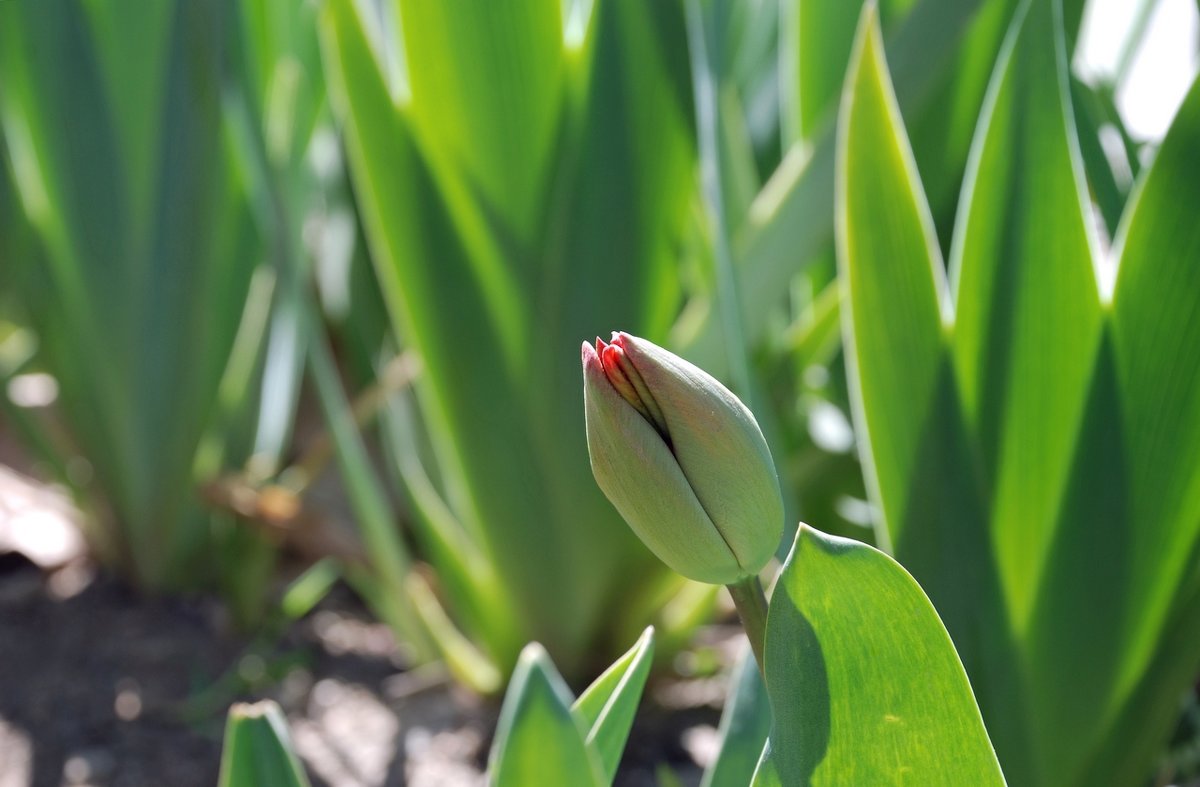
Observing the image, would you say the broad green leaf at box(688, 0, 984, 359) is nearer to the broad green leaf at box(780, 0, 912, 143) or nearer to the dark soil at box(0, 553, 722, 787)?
the broad green leaf at box(780, 0, 912, 143)

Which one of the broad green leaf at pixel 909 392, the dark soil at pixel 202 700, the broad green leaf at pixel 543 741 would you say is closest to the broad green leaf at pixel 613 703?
the broad green leaf at pixel 543 741

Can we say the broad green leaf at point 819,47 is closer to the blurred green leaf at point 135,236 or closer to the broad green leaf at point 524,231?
the broad green leaf at point 524,231

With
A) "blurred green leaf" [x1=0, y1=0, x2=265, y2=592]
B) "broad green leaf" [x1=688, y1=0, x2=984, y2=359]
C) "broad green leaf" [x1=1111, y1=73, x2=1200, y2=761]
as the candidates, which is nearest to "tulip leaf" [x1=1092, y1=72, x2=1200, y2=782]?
"broad green leaf" [x1=1111, y1=73, x2=1200, y2=761]

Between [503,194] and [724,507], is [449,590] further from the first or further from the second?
[724,507]

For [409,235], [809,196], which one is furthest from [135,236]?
[809,196]

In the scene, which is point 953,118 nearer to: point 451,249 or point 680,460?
point 451,249

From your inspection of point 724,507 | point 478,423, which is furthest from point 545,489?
point 724,507
